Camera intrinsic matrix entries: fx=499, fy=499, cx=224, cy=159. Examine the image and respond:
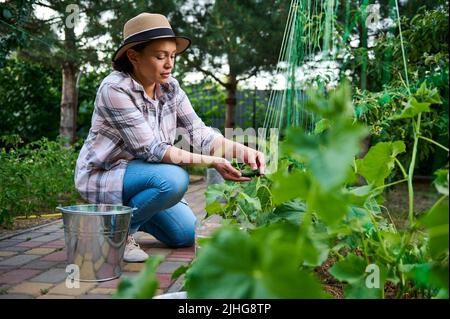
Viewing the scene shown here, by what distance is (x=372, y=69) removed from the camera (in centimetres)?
307

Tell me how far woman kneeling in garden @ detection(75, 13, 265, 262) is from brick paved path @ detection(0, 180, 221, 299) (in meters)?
0.19

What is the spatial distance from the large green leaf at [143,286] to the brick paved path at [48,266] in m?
0.97

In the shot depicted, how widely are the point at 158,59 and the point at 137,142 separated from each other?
36cm

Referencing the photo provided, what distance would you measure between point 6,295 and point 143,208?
0.67m

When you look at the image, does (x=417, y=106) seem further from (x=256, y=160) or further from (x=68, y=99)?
(x=68, y=99)

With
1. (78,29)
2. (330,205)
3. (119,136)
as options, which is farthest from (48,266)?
(78,29)

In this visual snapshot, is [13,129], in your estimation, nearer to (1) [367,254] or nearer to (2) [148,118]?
(2) [148,118]

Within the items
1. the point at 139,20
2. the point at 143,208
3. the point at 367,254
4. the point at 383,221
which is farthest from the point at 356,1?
the point at 367,254

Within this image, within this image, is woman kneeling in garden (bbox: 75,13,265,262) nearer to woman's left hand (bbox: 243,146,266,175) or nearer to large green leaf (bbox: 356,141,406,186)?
woman's left hand (bbox: 243,146,266,175)

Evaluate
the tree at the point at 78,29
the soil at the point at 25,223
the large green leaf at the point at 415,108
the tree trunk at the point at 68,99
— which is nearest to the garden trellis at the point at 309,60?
the large green leaf at the point at 415,108

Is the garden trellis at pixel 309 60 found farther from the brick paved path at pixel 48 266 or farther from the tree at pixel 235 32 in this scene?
the tree at pixel 235 32

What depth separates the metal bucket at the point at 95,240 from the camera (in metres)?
1.71

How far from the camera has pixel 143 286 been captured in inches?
24.9

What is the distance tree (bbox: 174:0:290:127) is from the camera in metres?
5.78
